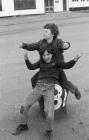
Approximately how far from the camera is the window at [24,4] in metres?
36.3

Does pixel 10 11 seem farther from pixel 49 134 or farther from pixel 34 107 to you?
pixel 49 134

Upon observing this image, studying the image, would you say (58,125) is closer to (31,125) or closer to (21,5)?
(31,125)

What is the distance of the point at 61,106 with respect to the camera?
520 centimetres

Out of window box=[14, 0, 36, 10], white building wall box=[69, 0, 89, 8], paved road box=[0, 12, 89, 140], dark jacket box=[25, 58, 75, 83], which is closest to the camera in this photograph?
paved road box=[0, 12, 89, 140]

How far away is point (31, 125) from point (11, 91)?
1897 mm

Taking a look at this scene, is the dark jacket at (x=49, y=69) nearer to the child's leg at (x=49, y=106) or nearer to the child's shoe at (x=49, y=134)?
the child's leg at (x=49, y=106)

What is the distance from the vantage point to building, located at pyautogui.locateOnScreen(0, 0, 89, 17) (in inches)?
1394

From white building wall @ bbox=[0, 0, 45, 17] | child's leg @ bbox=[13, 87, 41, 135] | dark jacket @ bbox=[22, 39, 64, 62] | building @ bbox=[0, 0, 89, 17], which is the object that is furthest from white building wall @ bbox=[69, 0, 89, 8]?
child's leg @ bbox=[13, 87, 41, 135]

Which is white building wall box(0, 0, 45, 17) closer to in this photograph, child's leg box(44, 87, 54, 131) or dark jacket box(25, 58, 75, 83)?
dark jacket box(25, 58, 75, 83)

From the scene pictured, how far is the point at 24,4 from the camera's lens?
3706cm

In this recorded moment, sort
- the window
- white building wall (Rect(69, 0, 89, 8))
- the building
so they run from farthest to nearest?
white building wall (Rect(69, 0, 89, 8)) → the window → the building

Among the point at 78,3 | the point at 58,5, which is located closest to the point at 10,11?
the point at 58,5

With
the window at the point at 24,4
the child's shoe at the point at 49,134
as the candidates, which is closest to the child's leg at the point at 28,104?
the child's shoe at the point at 49,134

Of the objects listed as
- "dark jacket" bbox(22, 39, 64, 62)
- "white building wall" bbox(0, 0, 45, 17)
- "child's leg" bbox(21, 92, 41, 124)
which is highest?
"dark jacket" bbox(22, 39, 64, 62)
